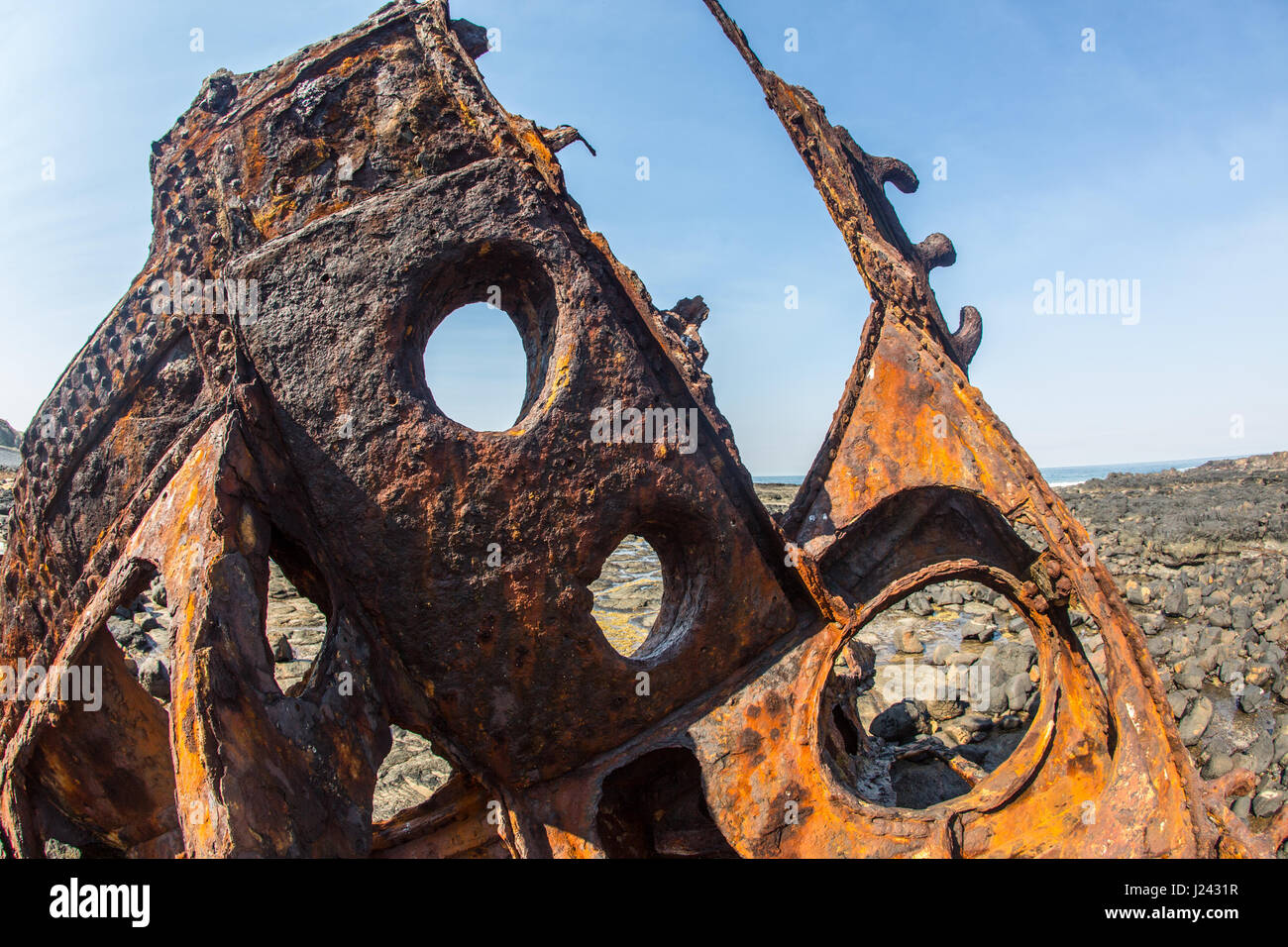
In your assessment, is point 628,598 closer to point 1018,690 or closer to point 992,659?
point 992,659

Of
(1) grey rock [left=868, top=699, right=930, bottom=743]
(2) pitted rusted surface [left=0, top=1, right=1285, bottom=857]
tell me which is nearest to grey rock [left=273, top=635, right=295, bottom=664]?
(2) pitted rusted surface [left=0, top=1, right=1285, bottom=857]

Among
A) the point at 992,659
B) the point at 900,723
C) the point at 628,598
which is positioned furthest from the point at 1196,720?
the point at 628,598

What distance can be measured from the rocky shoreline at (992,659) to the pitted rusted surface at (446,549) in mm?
1115

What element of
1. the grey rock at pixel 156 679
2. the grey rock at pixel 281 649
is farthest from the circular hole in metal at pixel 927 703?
the grey rock at pixel 281 649

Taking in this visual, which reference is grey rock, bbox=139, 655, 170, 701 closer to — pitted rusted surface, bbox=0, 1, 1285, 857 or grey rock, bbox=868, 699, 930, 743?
pitted rusted surface, bbox=0, 1, 1285, 857

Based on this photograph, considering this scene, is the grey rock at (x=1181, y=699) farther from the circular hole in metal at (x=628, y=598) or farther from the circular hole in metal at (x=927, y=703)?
the circular hole in metal at (x=628, y=598)

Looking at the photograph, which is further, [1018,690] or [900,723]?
[1018,690]

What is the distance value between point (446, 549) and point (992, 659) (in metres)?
5.67

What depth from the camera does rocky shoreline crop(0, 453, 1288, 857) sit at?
4.73 metres

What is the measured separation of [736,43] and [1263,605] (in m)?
7.71

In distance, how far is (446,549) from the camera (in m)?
2.51

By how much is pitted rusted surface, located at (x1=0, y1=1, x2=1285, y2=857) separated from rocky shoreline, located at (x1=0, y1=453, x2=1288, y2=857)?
1.11m

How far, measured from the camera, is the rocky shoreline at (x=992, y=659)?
4.73m
